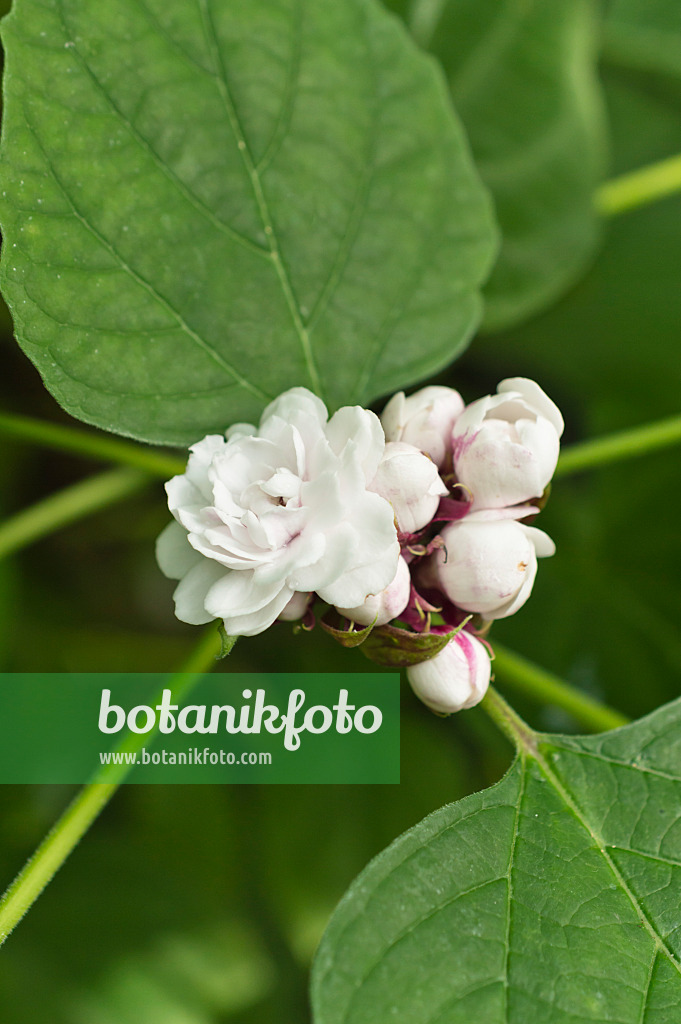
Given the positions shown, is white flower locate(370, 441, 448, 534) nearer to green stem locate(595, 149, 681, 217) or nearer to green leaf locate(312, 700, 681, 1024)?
green leaf locate(312, 700, 681, 1024)

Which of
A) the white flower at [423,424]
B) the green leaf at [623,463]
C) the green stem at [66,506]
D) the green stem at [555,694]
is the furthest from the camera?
the green leaf at [623,463]

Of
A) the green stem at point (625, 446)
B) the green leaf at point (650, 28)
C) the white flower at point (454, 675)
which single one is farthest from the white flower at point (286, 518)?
the green leaf at point (650, 28)

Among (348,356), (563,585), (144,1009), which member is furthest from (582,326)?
(144,1009)

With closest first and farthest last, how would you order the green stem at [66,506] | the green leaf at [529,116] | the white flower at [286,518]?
the white flower at [286,518]
the green stem at [66,506]
the green leaf at [529,116]

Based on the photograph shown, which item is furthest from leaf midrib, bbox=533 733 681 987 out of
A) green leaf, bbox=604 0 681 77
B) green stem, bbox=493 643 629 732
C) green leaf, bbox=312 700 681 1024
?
green leaf, bbox=604 0 681 77

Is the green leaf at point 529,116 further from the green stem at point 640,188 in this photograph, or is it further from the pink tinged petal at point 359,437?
the pink tinged petal at point 359,437

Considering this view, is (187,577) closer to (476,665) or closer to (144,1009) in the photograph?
(476,665)
